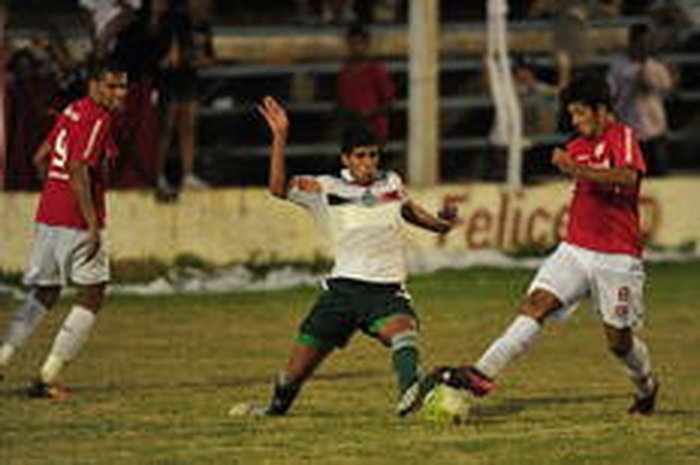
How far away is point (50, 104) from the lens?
72.5ft

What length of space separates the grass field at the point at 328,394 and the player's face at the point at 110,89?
1.63 metres

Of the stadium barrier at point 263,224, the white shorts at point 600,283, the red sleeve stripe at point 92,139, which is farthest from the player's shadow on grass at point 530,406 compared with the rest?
the stadium barrier at point 263,224

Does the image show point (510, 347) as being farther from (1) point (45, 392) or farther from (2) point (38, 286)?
(2) point (38, 286)

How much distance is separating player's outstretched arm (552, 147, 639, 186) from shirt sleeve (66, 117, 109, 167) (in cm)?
274

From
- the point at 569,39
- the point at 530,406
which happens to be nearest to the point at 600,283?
the point at 530,406

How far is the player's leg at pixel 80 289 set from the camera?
50.5ft

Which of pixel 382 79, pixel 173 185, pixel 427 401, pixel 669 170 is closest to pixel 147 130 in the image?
pixel 173 185

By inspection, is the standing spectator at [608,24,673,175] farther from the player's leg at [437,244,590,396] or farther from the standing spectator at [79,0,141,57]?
the player's leg at [437,244,590,396]

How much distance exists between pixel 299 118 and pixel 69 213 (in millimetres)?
10167

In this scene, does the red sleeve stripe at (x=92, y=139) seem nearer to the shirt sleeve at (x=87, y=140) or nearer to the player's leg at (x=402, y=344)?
the shirt sleeve at (x=87, y=140)

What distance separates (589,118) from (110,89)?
2.85 meters

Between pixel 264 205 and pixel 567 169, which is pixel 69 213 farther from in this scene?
pixel 264 205

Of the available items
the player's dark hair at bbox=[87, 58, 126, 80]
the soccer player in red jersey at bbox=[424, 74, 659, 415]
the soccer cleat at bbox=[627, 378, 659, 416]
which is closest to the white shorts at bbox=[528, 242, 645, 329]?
the soccer player in red jersey at bbox=[424, 74, 659, 415]

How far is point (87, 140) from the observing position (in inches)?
601
